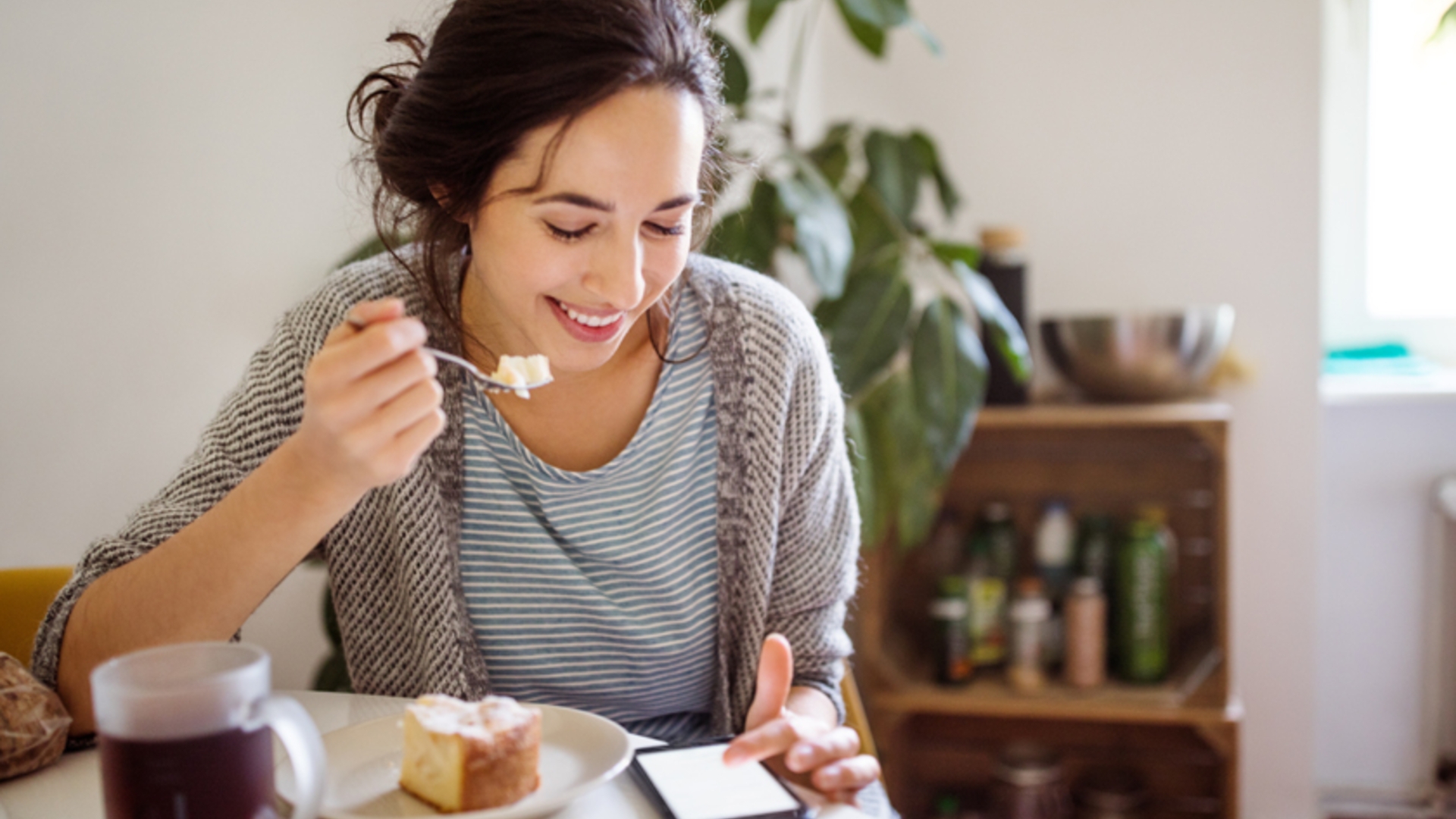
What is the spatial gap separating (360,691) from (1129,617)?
147 cm

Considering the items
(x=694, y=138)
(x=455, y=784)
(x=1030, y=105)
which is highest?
(x=1030, y=105)

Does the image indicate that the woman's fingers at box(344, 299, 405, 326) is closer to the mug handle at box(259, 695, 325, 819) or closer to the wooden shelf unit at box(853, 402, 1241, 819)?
the mug handle at box(259, 695, 325, 819)

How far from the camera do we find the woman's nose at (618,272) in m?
0.87

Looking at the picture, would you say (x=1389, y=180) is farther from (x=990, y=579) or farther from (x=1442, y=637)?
(x=990, y=579)

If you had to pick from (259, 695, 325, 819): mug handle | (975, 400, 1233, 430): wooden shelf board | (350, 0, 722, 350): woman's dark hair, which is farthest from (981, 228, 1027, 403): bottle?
(259, 695, 325, 819): mug handle

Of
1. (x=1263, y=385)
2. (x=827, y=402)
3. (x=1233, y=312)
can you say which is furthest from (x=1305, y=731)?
(x=827, y=402)

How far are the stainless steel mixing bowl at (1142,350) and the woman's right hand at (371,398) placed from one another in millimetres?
1599

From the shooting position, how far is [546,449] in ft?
3.56

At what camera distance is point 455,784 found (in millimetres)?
602

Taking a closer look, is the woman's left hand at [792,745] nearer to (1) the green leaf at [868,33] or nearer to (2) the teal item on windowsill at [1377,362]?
(1) the green leaf at [868,33]

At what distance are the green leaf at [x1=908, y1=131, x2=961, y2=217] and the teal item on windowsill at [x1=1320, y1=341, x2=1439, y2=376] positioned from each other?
3.05 ft

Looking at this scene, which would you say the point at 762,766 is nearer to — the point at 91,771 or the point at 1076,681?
the point at 91,771

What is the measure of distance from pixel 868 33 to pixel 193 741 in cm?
161

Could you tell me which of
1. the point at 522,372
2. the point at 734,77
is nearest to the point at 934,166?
the point at 734,77
